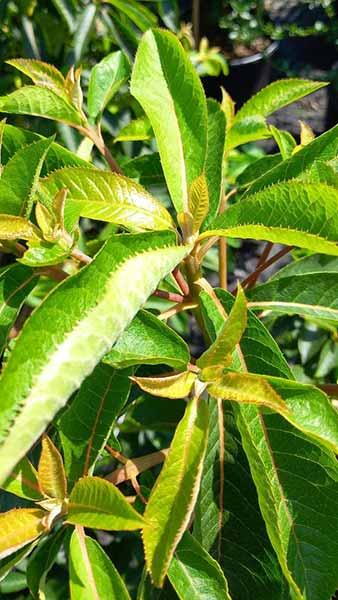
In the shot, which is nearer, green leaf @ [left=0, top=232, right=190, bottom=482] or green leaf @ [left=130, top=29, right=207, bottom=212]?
green leaf @ [left=0, top=232, right=190, bottom=482]

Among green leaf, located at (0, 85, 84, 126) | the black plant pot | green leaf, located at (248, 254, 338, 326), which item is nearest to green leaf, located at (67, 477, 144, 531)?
green leaf, located at (248, 254, 338, 326)

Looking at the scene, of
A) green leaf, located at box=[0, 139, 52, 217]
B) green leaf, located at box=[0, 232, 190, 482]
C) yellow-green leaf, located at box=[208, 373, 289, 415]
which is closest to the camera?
green leaf, located at box=[0, 232, 190, 482]

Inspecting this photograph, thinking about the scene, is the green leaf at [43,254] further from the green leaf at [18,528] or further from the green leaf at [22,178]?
the green leaf at [18,528]


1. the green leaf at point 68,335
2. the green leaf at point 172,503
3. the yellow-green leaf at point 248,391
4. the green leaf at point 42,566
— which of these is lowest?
the green leaf at point 42,566

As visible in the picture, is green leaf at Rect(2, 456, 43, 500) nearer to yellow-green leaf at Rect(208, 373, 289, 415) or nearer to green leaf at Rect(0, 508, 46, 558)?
green leaf at Rect(0, 508, 46, 558)

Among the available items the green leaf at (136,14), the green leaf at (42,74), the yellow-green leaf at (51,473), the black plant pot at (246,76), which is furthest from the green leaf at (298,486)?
the black plant pot at (246,76)

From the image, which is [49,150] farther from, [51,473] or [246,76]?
[246,76]
